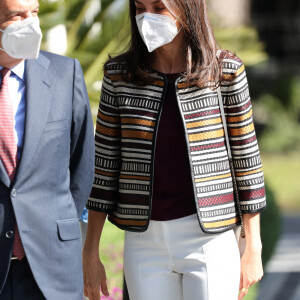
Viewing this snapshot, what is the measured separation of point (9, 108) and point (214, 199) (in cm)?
82

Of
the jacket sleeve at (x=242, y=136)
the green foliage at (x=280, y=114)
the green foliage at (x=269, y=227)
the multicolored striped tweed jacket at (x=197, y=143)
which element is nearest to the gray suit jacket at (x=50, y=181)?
the multicolored striped tweed jacket at (x=197, y=143)

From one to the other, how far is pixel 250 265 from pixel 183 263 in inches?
10.5

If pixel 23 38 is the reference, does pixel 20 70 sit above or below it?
below

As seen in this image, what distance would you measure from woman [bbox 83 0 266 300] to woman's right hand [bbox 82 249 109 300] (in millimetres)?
117

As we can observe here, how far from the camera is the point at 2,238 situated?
2.51 meters

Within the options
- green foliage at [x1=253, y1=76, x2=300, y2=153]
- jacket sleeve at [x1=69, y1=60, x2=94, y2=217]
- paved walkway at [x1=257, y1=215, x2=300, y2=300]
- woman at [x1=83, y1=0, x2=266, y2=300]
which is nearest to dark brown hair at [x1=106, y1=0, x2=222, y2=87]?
woman at [x1=83, y1=0, x2=266, y2=300]

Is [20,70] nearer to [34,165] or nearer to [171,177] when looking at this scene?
[34,165]

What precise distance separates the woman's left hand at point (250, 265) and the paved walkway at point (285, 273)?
3.07 m

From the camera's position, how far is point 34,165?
8.33ft

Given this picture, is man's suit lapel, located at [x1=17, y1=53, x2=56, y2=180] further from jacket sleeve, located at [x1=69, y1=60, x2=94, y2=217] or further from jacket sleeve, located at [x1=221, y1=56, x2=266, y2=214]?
jacket sleeve, located at [x1=221, y1=56, x2=266, y2=214]

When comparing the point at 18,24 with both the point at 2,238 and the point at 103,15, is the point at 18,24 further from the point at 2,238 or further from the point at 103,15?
the point at 103,15

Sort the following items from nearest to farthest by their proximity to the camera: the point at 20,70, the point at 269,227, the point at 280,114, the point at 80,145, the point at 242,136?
the point at 20,70 < the point at 80,145 < the point at 242,136 < the point at 269,227 < the point at 280,114

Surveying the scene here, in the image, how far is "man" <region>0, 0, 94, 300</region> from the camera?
8.26ft

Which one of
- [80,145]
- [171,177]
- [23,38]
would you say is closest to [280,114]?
[171,177]
